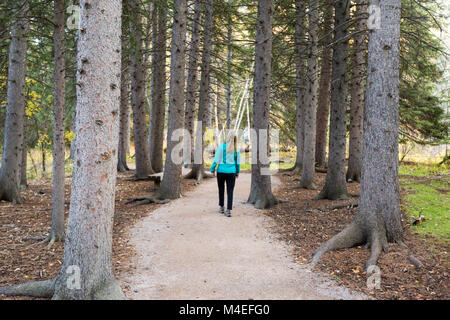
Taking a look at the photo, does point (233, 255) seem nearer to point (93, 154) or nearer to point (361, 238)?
point (361, 238)

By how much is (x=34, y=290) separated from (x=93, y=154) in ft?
6.38

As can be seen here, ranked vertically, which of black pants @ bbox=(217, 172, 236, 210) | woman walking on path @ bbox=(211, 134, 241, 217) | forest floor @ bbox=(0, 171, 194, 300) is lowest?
forest floor @ bbox=(0, 171, 194, 300)

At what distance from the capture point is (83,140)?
3758mm

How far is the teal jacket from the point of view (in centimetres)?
882

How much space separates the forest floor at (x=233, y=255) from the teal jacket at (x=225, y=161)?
3.91 ft

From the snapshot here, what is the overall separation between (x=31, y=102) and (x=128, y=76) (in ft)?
19.8

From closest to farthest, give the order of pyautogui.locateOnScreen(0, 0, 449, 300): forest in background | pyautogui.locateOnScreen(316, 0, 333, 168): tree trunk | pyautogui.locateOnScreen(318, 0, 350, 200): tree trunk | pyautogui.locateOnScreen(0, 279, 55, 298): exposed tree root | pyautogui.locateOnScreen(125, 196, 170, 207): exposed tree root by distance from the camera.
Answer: pyautogui.locateOnScreen(0, 279, 55, 298): exposed tree root → pyautogui.locateOnScreen(0, 0, 449, 300): forest in background → pyautogui.locateOnScreen(318, 0, 350, 200): tree trunk → pyautogui.locateOnScreen(125, 196, 170, 207): exposed tree root → pyautogui.locateOnScreen(316, 0, 333, 168): tree trunk

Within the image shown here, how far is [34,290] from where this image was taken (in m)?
4.18

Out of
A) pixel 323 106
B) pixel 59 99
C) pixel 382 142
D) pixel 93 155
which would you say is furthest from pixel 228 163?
pixel 323 106

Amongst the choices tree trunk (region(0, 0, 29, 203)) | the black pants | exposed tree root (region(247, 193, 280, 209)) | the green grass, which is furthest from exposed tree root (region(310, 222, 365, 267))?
tree trunk (region(0, 0, 29, 203))

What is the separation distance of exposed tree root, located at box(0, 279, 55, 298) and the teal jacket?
5.17 m

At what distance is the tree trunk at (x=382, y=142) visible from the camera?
5777mm

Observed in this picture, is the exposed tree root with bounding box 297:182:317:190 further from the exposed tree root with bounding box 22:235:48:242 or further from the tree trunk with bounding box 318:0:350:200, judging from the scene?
the exposed tree root with bounding box 22:235:48:242
